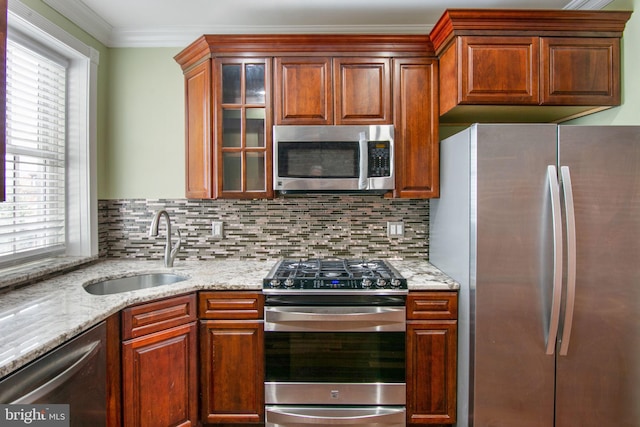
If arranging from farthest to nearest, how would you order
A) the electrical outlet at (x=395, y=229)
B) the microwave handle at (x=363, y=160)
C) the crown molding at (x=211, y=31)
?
the electrical outlet at (x=395, y=229) < the crown molding at (x=211, y=31) < the microwave handle at (x=363, y=160)

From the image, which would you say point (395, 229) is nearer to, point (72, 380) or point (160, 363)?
point (160, 363)

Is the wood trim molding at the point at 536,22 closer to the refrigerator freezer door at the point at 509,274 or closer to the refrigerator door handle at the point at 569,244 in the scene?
the refrigerator freezer door at the point at 509,274

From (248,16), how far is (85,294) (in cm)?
192

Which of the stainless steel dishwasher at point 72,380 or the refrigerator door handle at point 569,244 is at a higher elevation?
the refrigerator door handle at point 569,244

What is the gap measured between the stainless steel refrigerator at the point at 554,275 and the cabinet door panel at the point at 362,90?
655 millimetres

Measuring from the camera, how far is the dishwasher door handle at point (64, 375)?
1.15m

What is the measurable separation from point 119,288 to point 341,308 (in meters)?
1.40

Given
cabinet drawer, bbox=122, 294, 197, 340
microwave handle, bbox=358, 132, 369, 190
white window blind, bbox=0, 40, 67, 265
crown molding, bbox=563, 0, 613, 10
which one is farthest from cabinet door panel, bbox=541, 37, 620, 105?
white window blind, bbox=0, 40, 67, 265

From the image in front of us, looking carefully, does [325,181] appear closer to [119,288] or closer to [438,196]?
[438,196]

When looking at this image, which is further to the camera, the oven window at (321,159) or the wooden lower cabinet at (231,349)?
the oven window at (321,159)

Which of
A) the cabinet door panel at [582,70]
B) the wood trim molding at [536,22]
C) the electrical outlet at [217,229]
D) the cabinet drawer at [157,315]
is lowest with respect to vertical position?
the cabinet drawer at [157,315]

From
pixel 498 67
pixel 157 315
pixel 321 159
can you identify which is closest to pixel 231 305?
pixel 157 315

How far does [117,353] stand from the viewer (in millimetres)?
1672

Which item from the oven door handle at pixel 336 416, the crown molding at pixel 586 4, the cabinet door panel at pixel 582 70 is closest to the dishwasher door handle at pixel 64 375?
the oven door handle at pixel 336 416
